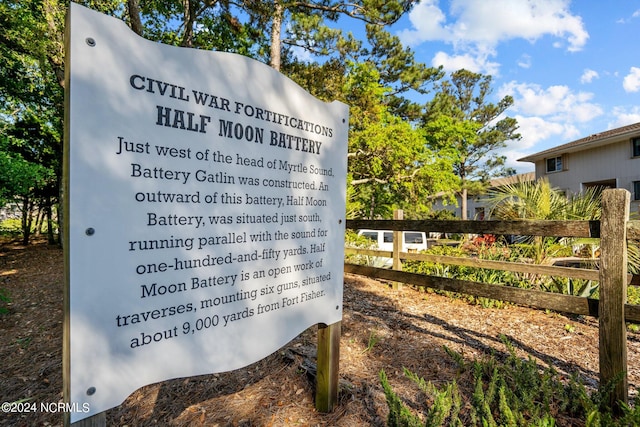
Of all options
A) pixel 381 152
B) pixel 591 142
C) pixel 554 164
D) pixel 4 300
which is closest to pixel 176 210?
pixel 4 300

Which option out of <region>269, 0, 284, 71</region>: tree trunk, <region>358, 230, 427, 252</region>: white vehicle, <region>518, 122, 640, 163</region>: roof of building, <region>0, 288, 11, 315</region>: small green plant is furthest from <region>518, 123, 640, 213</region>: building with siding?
<region>0, 288, 11, 315</region>: small green plant

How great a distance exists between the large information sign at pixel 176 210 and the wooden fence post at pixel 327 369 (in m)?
0.30

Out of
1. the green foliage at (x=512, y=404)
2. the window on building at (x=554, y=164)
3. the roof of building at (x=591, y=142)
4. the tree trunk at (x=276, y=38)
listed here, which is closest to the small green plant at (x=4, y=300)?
the green foliage at (x=512, y=404)

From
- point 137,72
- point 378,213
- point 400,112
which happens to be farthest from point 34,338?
point 400,112

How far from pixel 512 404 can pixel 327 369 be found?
1194 mm

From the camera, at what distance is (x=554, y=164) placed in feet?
69.7

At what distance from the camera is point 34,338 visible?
13.2 ft

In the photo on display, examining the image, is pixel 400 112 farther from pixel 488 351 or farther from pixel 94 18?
pixel 94 18

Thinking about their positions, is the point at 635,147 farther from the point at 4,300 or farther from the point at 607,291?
the point at 4,300

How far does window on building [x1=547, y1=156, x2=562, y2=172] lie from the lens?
20.8 m

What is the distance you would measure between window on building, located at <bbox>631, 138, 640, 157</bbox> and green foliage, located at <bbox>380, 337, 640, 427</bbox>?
20739 millimetres

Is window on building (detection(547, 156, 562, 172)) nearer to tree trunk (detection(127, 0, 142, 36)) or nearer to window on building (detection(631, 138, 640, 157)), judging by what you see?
window on building (detection(631, 138, 640, 157))

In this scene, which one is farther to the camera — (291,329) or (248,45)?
(248,45)

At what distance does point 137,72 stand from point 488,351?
3855 mm
